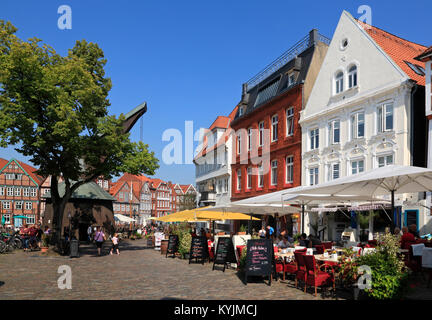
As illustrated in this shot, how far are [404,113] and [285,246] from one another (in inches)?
405

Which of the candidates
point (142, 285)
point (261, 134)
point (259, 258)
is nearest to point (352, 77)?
point (261, 134)

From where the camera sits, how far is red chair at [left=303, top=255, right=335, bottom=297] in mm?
10117

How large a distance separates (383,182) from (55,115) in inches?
672

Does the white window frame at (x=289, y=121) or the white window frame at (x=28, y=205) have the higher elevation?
the white window frame at (x=289, y=121)

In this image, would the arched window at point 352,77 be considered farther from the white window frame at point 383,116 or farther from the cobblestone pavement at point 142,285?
the cobblestone pavement at point 142,285

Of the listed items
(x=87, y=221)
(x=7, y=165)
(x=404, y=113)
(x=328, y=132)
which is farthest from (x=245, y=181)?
(x=7, y=165)

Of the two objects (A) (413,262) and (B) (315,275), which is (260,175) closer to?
(A) (413,262)

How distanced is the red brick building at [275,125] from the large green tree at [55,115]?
1176cm

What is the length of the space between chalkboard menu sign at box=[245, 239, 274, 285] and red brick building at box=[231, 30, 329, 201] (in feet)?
55.0

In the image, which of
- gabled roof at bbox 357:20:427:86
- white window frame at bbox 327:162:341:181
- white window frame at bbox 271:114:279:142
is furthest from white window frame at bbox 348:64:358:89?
white window frame at bbox 271:114:279:142

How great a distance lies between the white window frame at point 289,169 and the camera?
3012 cm

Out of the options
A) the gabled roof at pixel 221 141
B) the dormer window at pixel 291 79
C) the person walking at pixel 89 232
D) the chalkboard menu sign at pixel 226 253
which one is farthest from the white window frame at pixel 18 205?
the chalkboard menu sign at pixel 226 253

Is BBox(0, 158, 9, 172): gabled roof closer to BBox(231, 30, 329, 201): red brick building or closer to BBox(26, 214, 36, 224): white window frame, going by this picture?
BBox(26, 214, 36, 224): white window frame

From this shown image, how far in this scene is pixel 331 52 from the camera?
2631 centimetres
